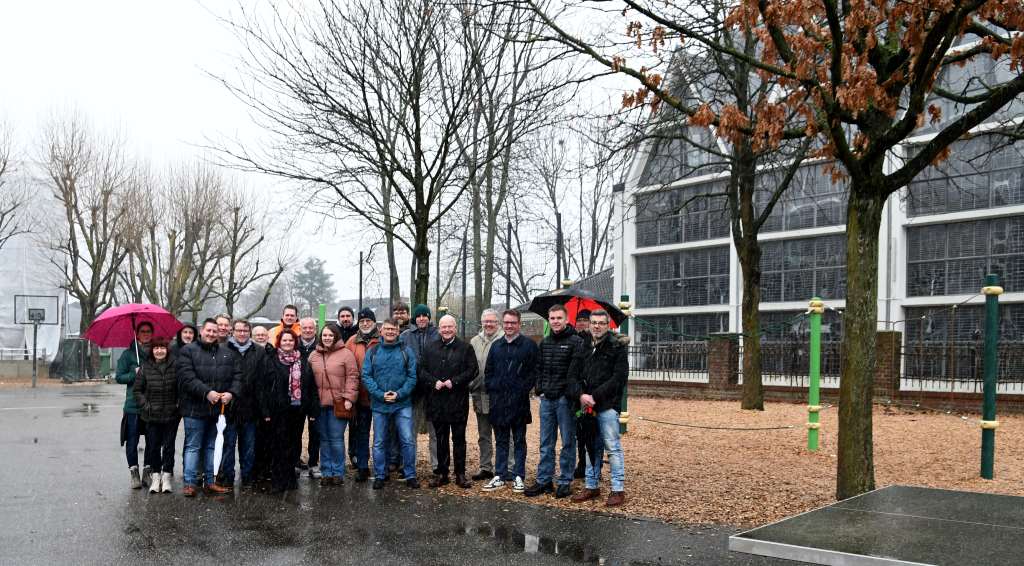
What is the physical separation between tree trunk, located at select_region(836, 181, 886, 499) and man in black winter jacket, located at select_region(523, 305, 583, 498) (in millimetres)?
2531

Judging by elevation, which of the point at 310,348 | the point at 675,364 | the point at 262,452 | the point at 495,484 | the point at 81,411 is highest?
the point at 310,348

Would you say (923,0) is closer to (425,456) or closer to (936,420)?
(425,456)

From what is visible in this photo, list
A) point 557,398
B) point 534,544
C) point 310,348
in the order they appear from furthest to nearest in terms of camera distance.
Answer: point 310,348 < point 557,398 < point 534,544

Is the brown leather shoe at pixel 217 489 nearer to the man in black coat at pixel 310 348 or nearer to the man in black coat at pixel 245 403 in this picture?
the man in black coat at pixel 245 403

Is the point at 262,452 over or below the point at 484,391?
below

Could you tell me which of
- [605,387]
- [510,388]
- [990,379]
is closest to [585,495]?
[605,387]

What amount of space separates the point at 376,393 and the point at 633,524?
3.29 m

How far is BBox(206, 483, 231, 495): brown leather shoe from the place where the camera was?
940 centimetres

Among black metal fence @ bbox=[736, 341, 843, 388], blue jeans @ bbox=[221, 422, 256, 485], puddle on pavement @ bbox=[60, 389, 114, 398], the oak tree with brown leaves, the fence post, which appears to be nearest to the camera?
the oak tree with brown leaves

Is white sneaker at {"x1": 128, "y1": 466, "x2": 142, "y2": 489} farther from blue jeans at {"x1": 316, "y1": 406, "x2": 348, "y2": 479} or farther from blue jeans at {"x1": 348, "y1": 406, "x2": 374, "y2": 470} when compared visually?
blue jeans at {"x1": 348, "y1": 406, "x2": 374, "y2": 470}

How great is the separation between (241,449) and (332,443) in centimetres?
98

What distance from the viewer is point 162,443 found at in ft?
31.7

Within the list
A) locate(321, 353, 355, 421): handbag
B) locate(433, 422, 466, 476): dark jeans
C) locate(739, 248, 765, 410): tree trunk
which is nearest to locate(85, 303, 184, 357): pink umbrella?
locate(321, 353, 355, 421): handbag

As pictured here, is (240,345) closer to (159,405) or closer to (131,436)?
(159,405)
